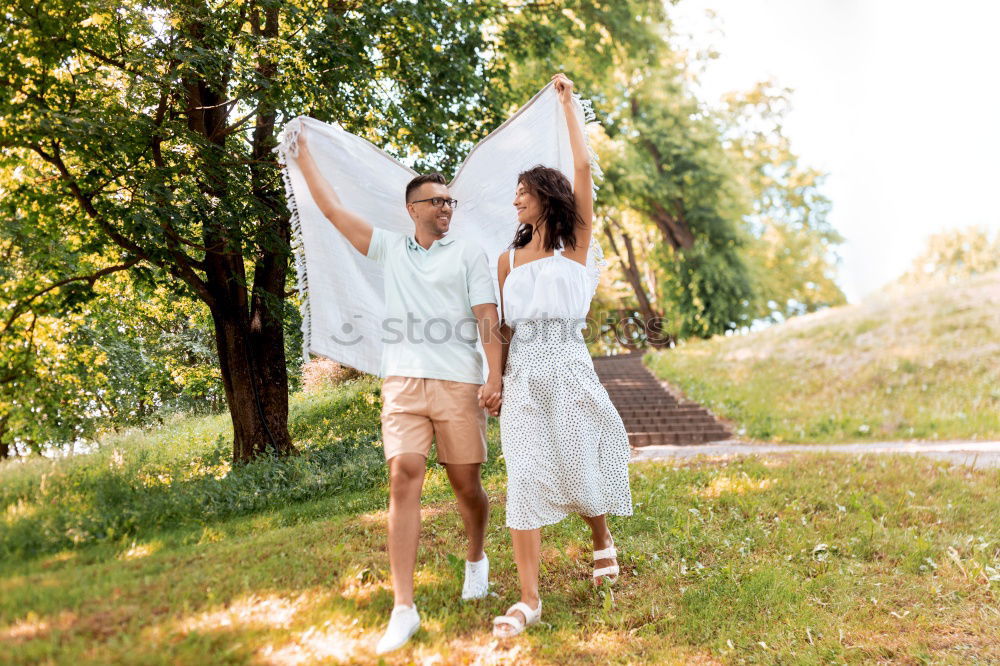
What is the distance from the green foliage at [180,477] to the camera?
12.4ft

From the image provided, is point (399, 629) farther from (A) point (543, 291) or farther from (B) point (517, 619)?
(A) point (543, 291)

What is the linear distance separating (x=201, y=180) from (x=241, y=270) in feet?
4.45

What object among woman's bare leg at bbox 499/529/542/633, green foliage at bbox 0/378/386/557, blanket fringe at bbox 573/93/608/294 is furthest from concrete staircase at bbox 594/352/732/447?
woman's bare leg at bbox 499/529/542/633

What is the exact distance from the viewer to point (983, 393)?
42.6ft

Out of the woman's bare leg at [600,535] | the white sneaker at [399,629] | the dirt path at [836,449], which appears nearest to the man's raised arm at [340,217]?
the white sneaker at [399,629]

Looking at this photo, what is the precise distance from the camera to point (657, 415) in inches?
569

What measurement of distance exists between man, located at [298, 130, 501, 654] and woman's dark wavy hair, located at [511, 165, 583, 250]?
0.44 metres

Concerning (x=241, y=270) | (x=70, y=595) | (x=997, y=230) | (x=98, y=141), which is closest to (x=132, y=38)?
(x=98, y=141)

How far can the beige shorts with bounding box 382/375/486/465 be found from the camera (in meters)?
3.70

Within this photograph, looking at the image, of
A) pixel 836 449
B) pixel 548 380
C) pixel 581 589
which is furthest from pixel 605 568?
pixel 836 449

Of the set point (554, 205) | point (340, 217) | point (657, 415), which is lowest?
point (657, 415)

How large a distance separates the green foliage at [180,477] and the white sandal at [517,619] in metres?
2.35

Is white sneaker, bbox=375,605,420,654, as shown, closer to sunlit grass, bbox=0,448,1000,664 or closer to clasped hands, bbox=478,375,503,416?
sunlit grass, bbox=0,448,1000,664

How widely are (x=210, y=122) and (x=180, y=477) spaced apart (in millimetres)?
3814
